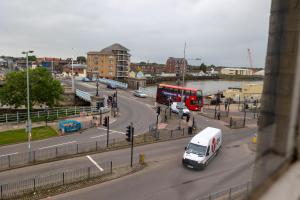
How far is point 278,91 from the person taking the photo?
1871mm

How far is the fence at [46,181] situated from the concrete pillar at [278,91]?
50.3ft

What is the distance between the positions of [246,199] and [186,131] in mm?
29315

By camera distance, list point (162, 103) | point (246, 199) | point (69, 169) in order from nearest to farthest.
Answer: point (246, 199) → point (69, 169) → point (162, 103)

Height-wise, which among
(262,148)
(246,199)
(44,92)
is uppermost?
(262,148)

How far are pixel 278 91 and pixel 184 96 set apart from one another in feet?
139

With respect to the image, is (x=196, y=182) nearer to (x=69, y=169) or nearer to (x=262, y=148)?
(x=69, y=169)

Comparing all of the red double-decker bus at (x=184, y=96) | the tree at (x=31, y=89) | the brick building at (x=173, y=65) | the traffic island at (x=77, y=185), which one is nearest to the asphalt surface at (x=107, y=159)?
the traffic island at (x=77, y=185)

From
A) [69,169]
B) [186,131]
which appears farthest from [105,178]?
[186,131]

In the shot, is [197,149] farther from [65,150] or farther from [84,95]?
[84,95]

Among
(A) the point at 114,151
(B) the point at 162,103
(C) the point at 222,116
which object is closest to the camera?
(A) the point at 114,151

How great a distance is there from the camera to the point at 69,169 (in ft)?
61.6

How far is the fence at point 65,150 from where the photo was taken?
64.8 feet

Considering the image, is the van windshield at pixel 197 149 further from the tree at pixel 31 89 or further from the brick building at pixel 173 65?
the brick building at pixel 173 65

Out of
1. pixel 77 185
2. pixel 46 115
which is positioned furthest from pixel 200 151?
pixel 46 115
